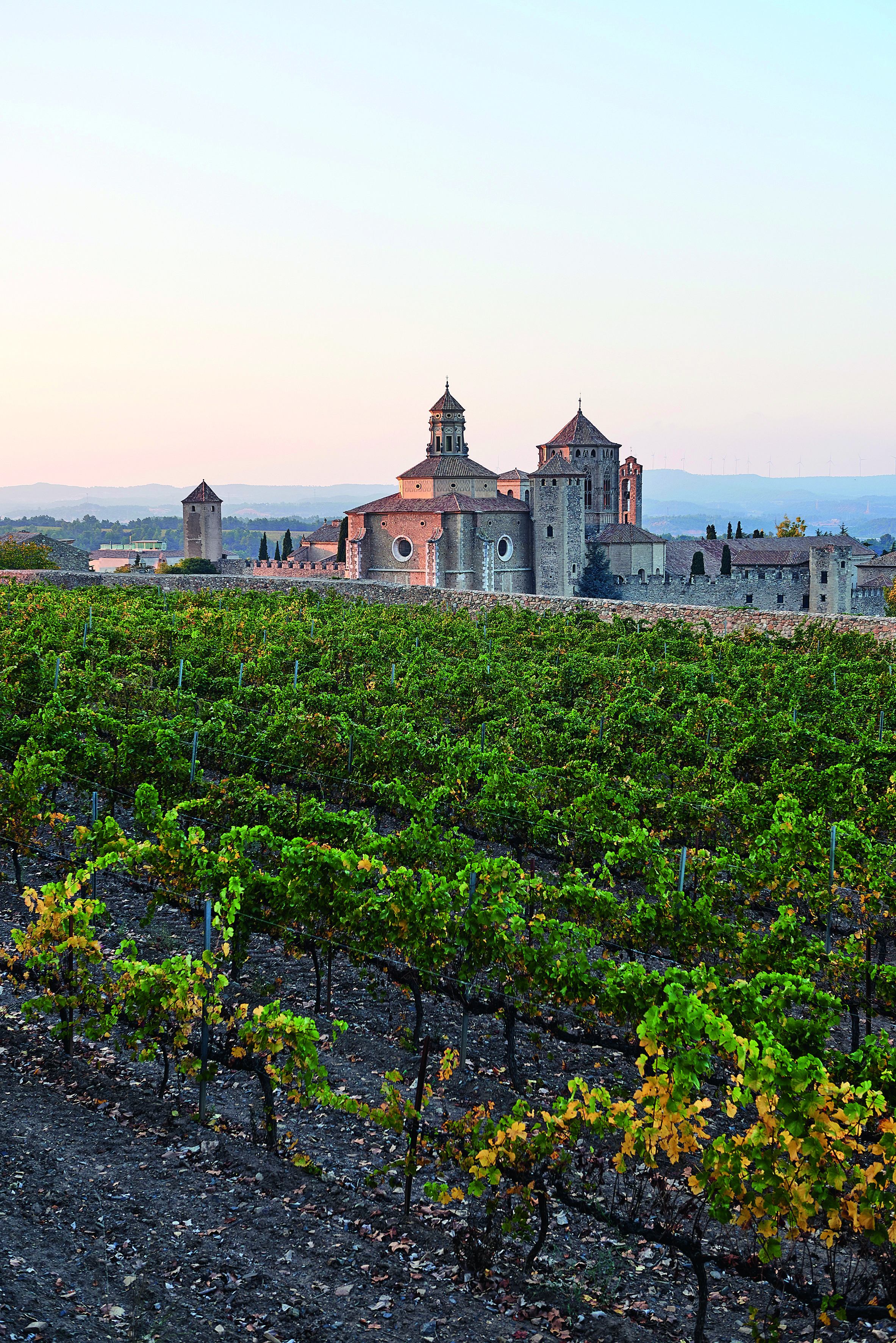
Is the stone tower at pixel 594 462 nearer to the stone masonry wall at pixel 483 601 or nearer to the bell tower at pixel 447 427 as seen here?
the bell tower at pixel 447 427

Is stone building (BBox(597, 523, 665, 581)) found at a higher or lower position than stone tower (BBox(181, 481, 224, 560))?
lower

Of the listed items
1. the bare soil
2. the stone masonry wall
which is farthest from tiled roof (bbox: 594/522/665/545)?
the bare soil

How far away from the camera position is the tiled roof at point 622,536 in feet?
200

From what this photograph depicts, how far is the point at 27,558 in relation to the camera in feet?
153

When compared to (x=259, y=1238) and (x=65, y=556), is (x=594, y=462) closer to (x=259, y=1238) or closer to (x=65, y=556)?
(x=65, y=556)

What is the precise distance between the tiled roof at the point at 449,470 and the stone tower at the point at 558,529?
127 inches

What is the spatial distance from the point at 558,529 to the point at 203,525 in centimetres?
4695

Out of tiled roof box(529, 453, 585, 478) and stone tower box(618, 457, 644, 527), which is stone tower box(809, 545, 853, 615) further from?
stone tower box(618, 457, 644, 527)

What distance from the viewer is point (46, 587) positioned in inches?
1323

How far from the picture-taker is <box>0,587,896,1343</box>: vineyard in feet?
19.7

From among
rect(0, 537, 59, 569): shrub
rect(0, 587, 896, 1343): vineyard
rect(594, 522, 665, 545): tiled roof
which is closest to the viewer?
rect(0, 587, 896, 1343): vineyard

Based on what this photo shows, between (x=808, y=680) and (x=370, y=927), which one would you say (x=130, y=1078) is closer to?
(x=370, y=927)

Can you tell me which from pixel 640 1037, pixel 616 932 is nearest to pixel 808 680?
pixel 616 932

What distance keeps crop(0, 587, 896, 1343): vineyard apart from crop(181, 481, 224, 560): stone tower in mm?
78626
